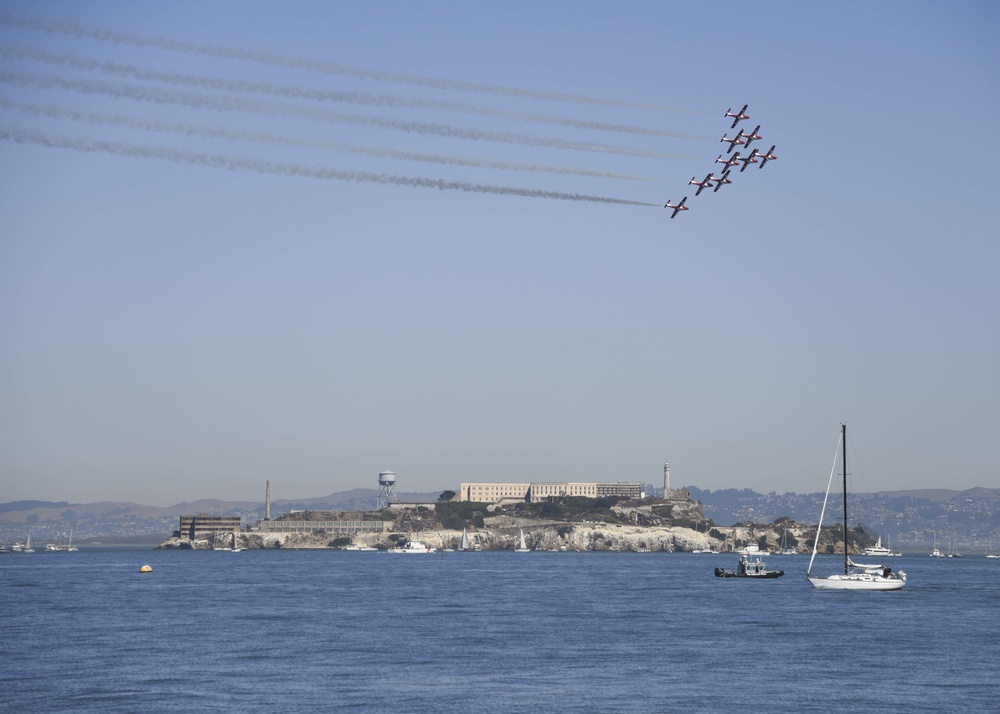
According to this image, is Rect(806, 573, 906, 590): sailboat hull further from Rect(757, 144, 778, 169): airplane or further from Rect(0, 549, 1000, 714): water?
Rect(757, 144, 778, 169): airplane

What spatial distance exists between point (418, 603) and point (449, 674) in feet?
209

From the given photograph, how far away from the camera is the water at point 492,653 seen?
251 ft

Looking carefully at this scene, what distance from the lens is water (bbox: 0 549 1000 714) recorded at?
76.4m

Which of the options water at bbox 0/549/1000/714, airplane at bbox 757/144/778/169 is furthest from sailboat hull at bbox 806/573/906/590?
airplane at bbox 757/144/778/169

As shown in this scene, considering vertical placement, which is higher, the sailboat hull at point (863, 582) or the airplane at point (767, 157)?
the airplane at point (767, 157)

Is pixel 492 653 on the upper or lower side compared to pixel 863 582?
upper

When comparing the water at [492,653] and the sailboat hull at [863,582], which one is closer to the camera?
the water at [492,653]

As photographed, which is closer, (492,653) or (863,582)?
(492,653)

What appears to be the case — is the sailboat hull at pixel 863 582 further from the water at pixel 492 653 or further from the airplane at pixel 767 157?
the airplane at pixel 767 157

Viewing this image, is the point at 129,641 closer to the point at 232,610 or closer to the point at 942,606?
the point at 232,610

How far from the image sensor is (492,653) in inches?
3846

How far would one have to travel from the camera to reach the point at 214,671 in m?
86.8

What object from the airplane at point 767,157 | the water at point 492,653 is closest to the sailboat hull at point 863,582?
the water at point 492,653

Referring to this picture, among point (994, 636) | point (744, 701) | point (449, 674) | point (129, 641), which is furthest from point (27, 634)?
point (994, 636)
